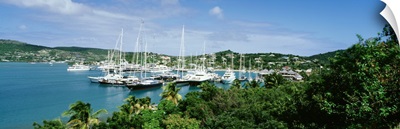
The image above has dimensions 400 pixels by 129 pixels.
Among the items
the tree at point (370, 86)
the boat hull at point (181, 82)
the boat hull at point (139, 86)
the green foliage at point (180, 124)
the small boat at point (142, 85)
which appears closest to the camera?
the tree at point (370, 86)

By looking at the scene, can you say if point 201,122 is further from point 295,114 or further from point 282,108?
point 295,114

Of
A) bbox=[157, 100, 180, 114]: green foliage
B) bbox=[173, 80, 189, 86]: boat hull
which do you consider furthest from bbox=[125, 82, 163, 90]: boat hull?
bbox=[157, 100, 180, 114]: green foliage

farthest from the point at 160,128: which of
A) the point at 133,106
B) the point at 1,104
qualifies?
the point at 1,104

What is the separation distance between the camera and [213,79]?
99.7 m

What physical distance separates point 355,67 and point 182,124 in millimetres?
13345

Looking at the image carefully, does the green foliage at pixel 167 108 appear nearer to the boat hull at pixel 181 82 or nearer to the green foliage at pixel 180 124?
the green foliage at pixel 180 124

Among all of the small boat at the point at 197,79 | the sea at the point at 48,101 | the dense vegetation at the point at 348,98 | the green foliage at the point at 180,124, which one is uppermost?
the dense vegetation at the point at 348,98

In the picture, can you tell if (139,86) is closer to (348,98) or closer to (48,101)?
(48,101)

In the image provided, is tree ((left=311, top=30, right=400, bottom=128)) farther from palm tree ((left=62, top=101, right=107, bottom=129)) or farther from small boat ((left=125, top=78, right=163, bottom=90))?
small boat ((left=125, top=78, right=163, bottom=90))

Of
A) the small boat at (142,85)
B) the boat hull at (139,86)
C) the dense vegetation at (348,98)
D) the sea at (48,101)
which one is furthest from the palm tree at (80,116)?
the small boat at (142,85)

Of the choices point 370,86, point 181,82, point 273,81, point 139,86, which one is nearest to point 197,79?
point 181,82


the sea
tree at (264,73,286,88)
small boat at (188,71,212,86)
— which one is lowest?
the sea

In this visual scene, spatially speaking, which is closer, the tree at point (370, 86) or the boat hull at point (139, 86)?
the tree at point (370, 86)

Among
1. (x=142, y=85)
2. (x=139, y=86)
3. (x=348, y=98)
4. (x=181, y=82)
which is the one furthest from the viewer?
(x=181, y=82)
